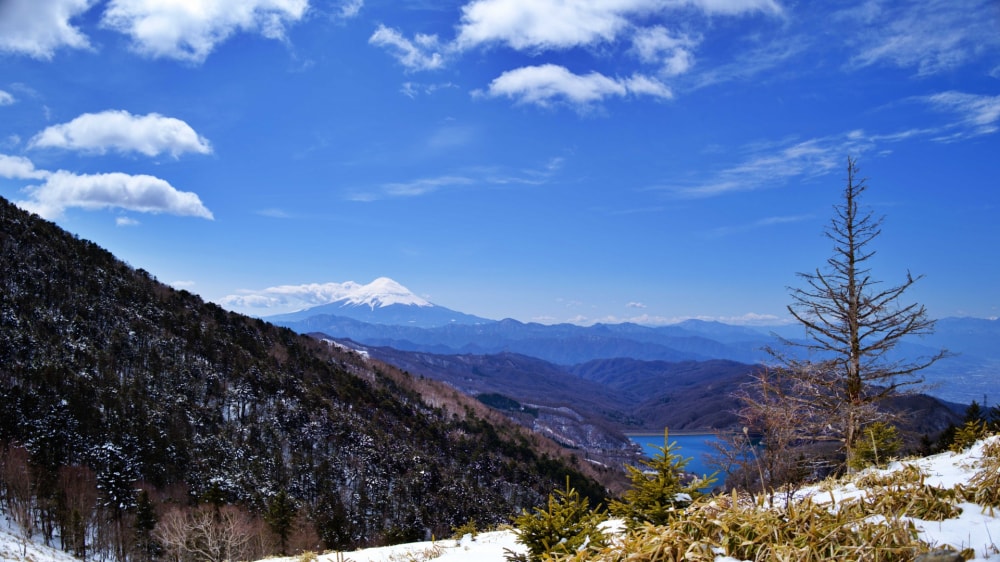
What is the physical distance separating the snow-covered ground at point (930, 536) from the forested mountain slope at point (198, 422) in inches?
1878

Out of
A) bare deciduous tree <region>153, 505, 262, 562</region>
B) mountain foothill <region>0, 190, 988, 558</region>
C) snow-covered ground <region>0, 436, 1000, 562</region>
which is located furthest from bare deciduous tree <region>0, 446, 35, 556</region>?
snow-covered ground <region>0, 436, 1000, 562</region>

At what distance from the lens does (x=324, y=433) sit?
96.5 meters

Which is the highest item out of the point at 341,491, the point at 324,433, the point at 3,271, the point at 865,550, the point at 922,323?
the point at 3,271

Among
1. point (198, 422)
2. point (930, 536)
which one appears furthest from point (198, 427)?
point (930, 536)

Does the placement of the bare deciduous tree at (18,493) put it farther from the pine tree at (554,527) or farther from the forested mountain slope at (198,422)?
the pine tree at (554,527)

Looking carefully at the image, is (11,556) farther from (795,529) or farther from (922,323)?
(922,323)

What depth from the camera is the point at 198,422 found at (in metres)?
83.9

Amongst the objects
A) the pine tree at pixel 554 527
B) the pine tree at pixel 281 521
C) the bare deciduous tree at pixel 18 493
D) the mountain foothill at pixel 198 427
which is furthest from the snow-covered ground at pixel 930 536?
the bare deciduous tree at pixel 18 493

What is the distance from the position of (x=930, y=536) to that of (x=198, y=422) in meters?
97.7

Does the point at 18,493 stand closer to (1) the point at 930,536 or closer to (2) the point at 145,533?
(2) the point at 145,533

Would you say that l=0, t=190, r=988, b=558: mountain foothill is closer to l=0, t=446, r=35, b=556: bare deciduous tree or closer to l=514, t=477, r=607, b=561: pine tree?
l=0, t=446, r=35, b=556: bare deciduous tree

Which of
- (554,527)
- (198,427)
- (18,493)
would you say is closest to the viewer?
(554,527)

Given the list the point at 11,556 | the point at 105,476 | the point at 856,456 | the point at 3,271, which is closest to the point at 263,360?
the point at 3,271

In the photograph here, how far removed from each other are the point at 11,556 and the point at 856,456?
3347 centimetres
